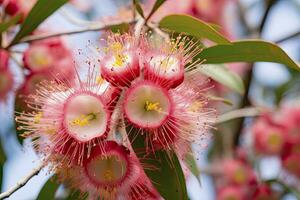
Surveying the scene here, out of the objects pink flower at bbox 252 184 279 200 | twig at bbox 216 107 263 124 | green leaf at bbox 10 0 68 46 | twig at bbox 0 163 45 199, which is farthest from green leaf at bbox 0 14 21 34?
pink flower at bbox 252 184 279 200

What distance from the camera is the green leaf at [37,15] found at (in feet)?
5.89

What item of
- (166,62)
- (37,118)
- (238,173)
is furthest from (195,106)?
(238,173)

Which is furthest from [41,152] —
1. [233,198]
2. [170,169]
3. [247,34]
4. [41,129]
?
[247,34]

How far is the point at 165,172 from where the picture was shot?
5.05 feet

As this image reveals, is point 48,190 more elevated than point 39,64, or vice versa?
point 39,64

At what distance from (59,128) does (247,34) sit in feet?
7.42

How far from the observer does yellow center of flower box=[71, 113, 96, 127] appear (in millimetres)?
1443

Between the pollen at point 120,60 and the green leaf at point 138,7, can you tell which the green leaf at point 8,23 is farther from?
the pollen at point 120,60

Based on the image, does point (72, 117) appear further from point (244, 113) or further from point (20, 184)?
point (244, 113)

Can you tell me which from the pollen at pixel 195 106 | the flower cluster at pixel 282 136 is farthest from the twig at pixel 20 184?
the flower cluster at pixel 282 136

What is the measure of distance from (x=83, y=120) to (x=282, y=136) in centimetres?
150

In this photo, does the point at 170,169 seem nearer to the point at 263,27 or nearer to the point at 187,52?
the point at 187,52

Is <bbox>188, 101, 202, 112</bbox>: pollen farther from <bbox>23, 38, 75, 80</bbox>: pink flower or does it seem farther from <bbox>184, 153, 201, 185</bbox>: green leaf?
<bbox>23, 38, 75, 80</bbox>: pink flower

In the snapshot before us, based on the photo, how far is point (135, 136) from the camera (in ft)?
4.77
